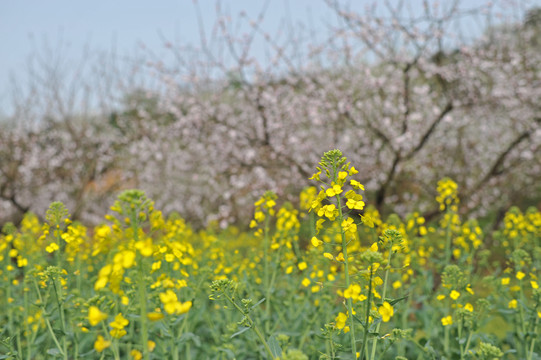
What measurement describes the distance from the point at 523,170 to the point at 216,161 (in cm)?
723

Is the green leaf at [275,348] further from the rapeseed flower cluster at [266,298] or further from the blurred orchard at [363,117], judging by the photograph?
the blurred orchard at [363,117]

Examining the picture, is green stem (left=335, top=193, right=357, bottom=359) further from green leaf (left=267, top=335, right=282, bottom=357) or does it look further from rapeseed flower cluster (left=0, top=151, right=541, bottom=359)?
green leaf (left=267, top=335, right=282, bottom=357)

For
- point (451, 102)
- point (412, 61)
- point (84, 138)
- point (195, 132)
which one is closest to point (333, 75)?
point (412, 61)

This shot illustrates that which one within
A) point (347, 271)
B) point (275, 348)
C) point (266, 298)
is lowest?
point (266, 298)

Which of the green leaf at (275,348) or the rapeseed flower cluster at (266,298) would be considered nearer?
the rapeseed flower cluster at (266,298)

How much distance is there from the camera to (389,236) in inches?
85.5

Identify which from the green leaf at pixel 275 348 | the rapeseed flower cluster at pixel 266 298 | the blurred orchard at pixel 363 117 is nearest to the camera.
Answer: the rapeseed flower cluster at pixel 266 298

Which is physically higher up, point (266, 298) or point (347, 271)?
point (347, 271)

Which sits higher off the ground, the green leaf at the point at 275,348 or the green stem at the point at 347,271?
the green stem at the point at 347,271

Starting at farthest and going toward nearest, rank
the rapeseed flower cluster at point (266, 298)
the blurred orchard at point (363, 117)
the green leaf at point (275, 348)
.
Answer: the blurred orchard at point (363, 117) < the green leaf at point (275, 348) < the rapeseed flower cluster at point (266, 298)

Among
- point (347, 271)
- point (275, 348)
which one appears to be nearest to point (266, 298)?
point (275, 348)

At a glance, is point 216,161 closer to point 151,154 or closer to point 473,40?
point 151,154

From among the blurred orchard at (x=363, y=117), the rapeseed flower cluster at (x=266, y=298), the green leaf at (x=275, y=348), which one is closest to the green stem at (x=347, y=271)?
the rapeseed flower cluster at (x=266, y=298)

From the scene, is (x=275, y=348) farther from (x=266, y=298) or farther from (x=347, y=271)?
(x=266, y=298)
